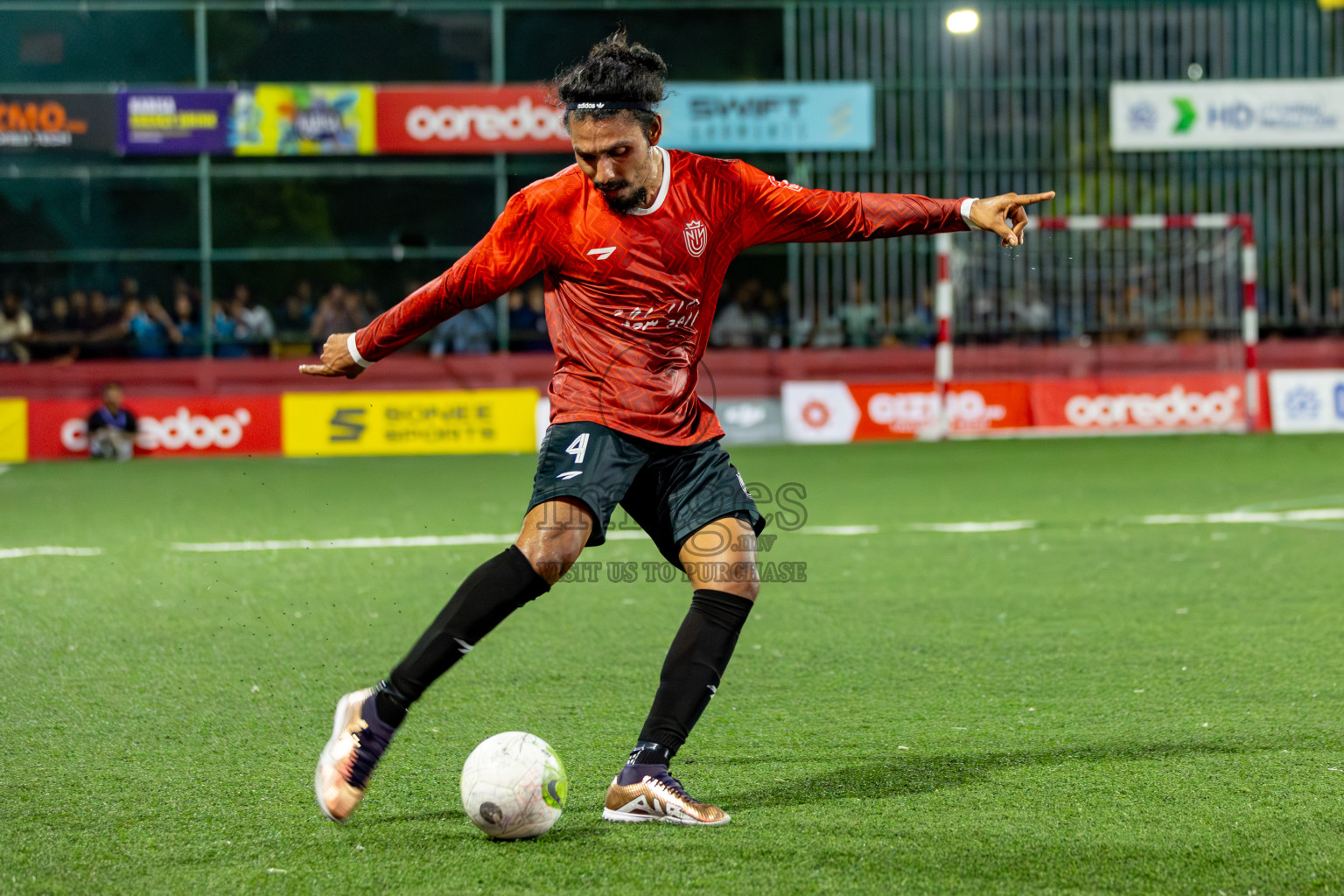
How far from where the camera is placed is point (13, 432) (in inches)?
706

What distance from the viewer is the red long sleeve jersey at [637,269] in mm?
3938

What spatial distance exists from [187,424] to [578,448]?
1541 centimetres

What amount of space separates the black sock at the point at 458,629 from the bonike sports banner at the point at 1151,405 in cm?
1586

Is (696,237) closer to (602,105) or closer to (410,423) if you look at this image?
(602,105)

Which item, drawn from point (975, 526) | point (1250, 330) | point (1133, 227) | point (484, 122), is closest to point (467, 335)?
point (484, 122)

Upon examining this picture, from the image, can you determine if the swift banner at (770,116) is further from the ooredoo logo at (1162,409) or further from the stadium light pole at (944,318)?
the ooredoo logo at (1162,409)

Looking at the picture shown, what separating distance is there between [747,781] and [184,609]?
403cm

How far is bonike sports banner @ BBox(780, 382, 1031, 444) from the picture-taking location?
18.8m

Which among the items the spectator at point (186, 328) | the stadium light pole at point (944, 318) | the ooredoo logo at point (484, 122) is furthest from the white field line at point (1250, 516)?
the spectator at point (186, 328)

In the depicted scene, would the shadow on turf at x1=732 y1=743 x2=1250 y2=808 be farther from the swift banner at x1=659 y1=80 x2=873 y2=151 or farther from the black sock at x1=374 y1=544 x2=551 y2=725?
the swift banner at x1=659 y1=80 x2=873 y2=151

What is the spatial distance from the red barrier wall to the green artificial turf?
9294mm

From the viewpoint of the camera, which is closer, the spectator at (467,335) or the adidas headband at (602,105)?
the adidas headband at (602,105)

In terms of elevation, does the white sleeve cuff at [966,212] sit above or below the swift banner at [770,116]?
below

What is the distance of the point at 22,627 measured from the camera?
6.66 meters
